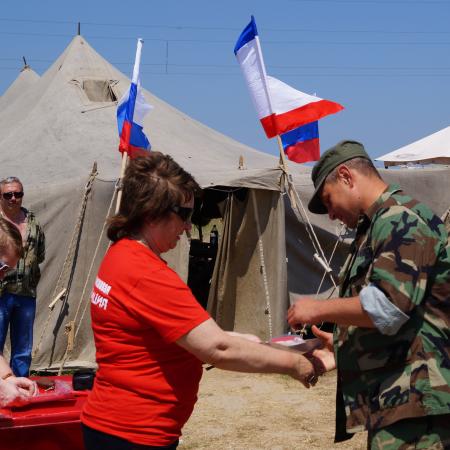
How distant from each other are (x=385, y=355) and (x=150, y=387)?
0.75 meters

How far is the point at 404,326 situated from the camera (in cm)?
255

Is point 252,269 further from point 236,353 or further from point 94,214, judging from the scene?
point 236,353

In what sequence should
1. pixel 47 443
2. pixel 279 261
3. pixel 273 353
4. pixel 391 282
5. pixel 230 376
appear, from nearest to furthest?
pixel 391 282, pixel 273 353, pixel 47 443, pixel 230 376, pixel 279 261

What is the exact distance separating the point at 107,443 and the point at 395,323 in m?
0.97

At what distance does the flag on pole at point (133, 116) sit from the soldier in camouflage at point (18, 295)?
1.73m

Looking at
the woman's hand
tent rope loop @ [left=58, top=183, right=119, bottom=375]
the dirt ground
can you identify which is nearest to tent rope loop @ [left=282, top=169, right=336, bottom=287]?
the dirt ground

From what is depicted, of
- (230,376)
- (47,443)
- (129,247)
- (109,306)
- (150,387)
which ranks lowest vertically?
(230,376)

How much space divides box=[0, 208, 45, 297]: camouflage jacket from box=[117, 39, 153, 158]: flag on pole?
5.35 feet

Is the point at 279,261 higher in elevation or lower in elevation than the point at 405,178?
lower

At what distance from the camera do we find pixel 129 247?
8.57 feet

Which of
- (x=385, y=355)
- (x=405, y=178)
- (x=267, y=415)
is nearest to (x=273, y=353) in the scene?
(x=385, y=355)

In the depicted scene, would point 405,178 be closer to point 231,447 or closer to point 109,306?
point 231,447

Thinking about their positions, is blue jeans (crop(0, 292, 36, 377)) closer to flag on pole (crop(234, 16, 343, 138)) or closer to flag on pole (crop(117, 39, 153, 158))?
flag on pole (crop(117, 39, 153, 158))

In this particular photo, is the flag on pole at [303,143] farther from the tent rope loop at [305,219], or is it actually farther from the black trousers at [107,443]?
the black trousers at [107,443]
